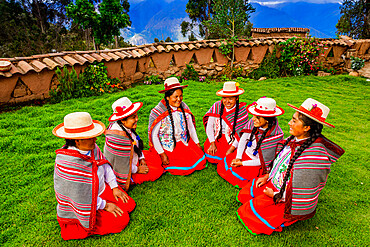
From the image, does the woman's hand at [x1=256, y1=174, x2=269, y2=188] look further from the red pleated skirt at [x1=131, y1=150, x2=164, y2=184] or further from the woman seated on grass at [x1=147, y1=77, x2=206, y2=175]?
the red pleated skirt at [x1=131, y1=150, x2=164, y2=184]

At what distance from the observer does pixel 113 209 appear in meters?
2.71

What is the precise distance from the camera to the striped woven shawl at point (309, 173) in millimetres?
2262

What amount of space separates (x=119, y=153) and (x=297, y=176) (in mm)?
2340

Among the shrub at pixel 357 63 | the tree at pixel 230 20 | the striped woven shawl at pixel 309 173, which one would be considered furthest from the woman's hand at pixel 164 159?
the shrub at pixel 357 63

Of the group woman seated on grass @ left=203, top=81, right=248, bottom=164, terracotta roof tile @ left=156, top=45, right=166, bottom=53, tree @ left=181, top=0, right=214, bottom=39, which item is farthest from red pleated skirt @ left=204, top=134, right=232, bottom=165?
tree @ left=181, top=0, right=214, bottom=39

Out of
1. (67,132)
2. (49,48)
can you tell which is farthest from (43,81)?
(49,48)

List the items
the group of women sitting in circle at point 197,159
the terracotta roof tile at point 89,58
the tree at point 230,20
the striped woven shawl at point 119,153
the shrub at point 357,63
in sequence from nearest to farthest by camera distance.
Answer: the group of women sitting in circle at point 197,159 < the striped woven shawl at point 119,153 < the terracotta roof tile at point 89,58 < the tree at point 230,20 < the shrub at point 357,63

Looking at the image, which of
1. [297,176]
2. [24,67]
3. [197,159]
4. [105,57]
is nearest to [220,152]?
[197,159]

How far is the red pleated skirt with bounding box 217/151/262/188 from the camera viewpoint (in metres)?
3.35

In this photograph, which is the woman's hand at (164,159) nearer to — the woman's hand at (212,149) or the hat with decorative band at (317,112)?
the woman's hand at (212,149)

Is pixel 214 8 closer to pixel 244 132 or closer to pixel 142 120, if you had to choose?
pixel 142 120

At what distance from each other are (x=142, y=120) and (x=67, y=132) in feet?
11.9

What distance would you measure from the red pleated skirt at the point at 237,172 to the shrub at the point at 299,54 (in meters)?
8.25

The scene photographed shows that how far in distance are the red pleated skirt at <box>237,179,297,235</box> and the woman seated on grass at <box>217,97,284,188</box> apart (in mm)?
444
